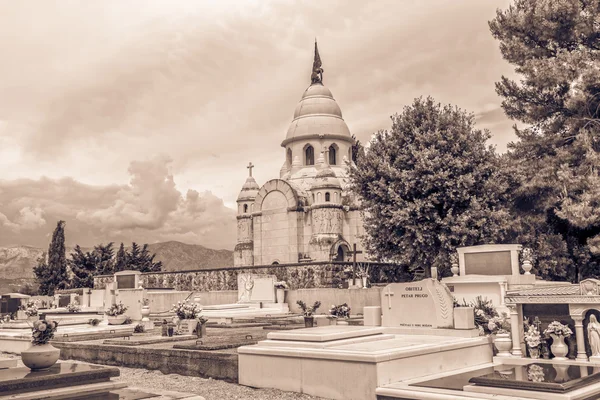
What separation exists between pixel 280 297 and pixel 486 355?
47.4ft

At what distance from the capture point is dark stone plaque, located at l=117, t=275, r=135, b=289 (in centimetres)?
2560

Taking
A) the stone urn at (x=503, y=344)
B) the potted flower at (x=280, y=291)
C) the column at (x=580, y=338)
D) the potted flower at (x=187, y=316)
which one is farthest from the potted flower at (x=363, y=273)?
the column at (x=580, y=338)

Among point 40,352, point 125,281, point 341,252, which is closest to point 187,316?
point 40,352

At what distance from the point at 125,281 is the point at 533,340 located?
20510 millimetres

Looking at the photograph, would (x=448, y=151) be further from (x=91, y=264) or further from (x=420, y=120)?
(x=91, y=264)

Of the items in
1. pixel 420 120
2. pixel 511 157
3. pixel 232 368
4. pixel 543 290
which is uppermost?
pixel 420 120

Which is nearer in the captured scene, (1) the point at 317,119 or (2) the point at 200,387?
(2) the point at 200,387

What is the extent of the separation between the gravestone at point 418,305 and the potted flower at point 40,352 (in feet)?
21.9

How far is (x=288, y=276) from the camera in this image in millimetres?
28359

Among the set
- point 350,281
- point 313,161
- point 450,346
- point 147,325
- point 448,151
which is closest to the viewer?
point 450,346

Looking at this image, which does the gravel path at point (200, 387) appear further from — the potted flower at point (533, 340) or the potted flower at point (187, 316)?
the potted flower at point (533, 340)

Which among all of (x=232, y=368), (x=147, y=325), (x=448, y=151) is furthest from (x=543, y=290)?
(x=448, y=151)

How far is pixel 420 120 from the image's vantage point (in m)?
23.5

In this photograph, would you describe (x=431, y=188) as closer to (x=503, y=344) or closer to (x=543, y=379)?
(x=503, y=344)
